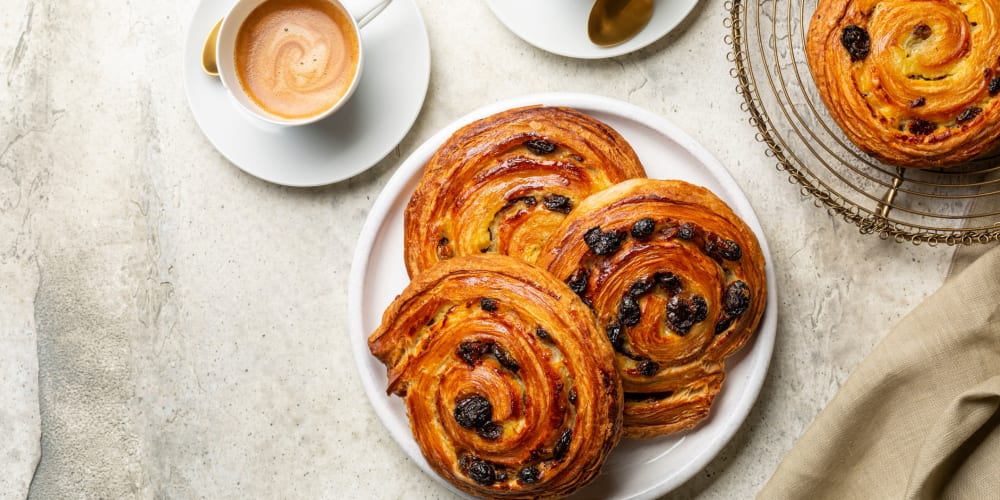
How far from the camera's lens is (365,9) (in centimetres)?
281

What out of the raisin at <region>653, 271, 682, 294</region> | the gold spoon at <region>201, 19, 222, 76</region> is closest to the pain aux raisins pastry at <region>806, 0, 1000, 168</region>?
the raisin at <region>653, 271, 682, 294</region>

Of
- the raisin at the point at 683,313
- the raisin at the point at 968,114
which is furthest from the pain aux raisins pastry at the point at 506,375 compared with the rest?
the raisin at the point at 968,114

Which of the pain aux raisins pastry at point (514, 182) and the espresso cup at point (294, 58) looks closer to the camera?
the pain aux raisins pastry at point (514, 182)

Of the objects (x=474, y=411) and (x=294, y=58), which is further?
(x=294, y=58)

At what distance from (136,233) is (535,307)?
1.58m

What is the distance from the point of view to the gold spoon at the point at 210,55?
2.81 metres

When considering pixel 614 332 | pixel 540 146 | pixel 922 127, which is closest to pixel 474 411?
pixel 614 332

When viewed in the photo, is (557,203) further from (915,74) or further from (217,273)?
(217,273)

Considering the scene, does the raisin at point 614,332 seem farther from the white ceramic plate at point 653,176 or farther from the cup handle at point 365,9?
the cup handle at point 365,9

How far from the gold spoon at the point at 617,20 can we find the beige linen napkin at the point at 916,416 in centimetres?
128

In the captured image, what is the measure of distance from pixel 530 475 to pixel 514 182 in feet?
2.86

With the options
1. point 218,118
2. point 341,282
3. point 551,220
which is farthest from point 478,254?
point 218,118

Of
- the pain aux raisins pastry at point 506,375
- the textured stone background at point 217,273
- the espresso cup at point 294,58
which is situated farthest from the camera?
the textured stone background at point 217,273

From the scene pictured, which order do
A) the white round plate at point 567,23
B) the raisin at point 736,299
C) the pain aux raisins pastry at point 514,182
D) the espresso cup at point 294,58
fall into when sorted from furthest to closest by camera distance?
the white round plate at point 567,23 → the espresso cup at point 294,58 → the pain aux raisins pastry at point 514,182 → the raisin at point 736,299
